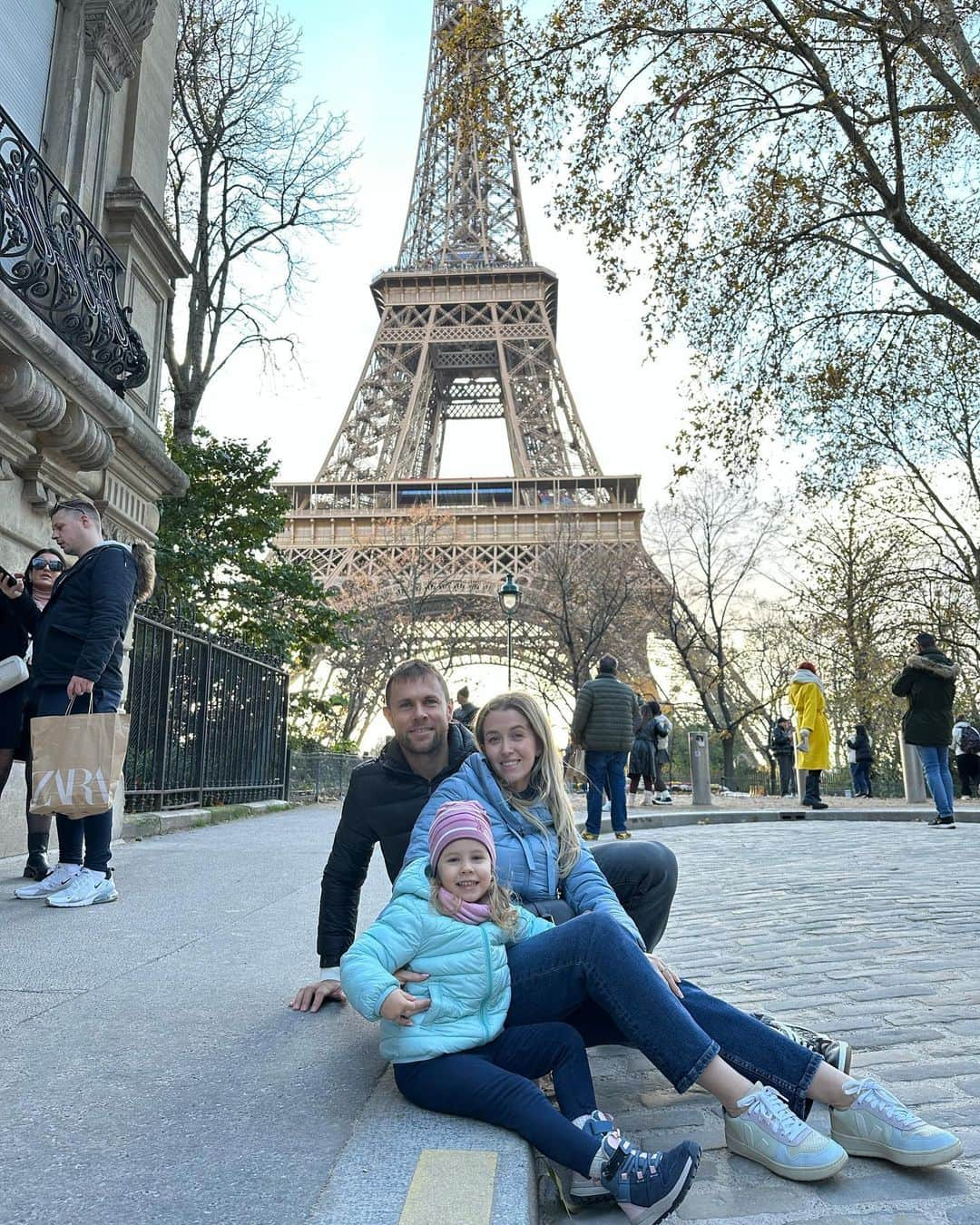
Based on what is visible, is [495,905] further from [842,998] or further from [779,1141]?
[842,998]

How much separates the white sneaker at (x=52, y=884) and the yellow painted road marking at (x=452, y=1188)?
3497mm

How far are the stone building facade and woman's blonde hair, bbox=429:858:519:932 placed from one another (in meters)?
4.51

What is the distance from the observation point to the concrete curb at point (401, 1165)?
1.80 metres

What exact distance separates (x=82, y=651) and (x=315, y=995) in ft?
8.05

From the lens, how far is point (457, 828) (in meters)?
2.57

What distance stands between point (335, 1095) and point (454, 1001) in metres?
0.38

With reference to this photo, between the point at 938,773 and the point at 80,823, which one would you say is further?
the point at 938,773

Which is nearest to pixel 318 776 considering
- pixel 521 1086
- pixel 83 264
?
pixel 83 264

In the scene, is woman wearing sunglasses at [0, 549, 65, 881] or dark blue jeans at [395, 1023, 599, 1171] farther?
woman wearing sunglasses at [0, 549, 65, 881]

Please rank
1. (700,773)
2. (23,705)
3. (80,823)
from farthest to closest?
(700,773) < (23,705) < (80,823)

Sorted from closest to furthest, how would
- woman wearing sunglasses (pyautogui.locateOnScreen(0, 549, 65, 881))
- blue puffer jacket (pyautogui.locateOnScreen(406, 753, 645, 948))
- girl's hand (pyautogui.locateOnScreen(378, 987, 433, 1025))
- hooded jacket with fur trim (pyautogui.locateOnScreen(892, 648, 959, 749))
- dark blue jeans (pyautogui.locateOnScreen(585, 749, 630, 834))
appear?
girl's hand (pyautogui.locateOnScreen(378, 987, 433, 1025))
blue puffer jacket (pyautogui.locateOnScreen(406, 753, 645, 948))
woman wearing sunglasses (pyautogui.locateOnScreen(0, 549, 65, 881))
dark blue jeans (pyautogui.locateOnScreen(585, 749, 630, 834))
hooded jacket with fur trim (pyautogui.locateOnScreen(892, 648, 959, 749))

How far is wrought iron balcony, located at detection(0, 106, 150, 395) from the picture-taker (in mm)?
6301

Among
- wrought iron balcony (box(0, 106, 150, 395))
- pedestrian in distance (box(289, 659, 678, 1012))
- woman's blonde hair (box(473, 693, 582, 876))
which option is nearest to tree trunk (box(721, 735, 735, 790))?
wrought iron balcony (box(0, 106, 150, 395))

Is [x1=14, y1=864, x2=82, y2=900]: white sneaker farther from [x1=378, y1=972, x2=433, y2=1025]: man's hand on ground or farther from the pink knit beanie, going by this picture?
[x1=378, y1=972, x2=433, y2=1025]: man's hand on ground
